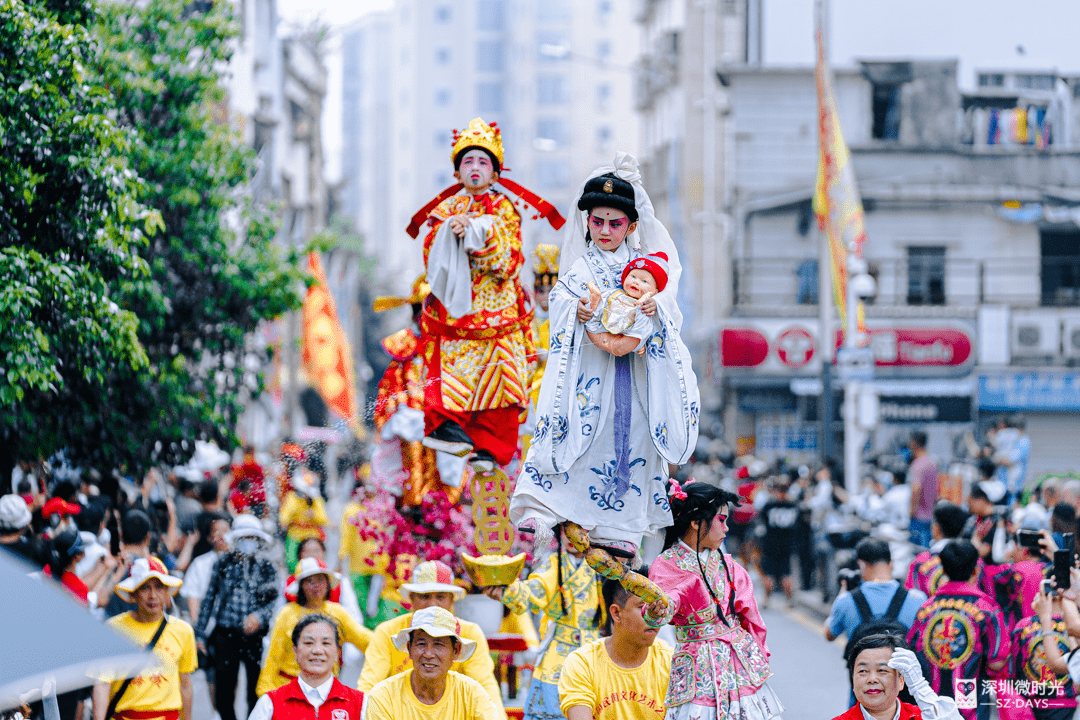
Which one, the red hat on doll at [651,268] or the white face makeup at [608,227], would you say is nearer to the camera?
the red hat on doll at [651,268]

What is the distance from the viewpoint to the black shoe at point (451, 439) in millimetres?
8406

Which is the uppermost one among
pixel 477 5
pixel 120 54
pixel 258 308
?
pixel 477 5

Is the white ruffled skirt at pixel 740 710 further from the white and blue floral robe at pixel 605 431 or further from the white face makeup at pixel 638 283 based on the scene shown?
the white face makeup at pixel 638 283

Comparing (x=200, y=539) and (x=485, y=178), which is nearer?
(x=485, y=178)

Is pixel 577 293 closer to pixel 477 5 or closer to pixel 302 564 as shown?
pixel 302 564

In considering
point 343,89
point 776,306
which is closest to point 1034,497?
point 776,306

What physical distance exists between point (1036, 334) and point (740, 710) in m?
28.5

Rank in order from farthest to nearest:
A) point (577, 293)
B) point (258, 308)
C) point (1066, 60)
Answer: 1. point (1066, 60)
2. point (258, 308)
3. point (577, 293)

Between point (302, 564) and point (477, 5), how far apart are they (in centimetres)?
9019

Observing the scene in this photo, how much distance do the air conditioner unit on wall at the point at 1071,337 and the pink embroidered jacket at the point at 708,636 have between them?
28.5 m

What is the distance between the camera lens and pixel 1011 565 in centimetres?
920

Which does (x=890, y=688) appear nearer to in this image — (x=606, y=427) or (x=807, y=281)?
(x=606, y=427)

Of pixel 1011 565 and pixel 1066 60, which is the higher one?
pixel 1066 60

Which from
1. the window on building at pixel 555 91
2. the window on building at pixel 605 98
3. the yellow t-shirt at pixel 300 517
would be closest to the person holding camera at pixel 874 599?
the yellow t-shirt at pixel 300 517
